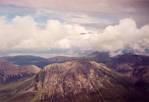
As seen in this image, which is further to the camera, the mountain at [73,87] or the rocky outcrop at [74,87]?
the rocky outcrop at [74,87]

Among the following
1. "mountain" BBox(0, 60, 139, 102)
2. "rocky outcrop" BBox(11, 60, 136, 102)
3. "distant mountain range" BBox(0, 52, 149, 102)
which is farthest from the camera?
"rocky outcrop" BBox(11, 60, 136, 102)

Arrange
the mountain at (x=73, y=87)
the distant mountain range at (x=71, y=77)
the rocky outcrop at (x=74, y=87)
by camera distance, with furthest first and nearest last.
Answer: the rocky outcrop at (x=74, y=87) < the mountain at (x=73, y=87) < the distant mountain range at (x=71, y=77)

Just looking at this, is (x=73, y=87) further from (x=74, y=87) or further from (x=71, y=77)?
(x=71, y=77)

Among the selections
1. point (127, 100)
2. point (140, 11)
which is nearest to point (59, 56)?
point (140, 11)

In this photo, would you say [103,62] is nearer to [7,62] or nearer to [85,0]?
[85,0]

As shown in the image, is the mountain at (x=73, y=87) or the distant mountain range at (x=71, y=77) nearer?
the distant mountain range at (x=71, y=77)

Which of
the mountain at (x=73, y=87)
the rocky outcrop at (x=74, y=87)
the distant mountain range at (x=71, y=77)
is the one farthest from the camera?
the rocky outcrop at (x=74, y=87)

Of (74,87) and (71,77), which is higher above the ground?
(71,77)

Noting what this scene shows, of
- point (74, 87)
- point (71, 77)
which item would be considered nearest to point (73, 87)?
point (74, 87)

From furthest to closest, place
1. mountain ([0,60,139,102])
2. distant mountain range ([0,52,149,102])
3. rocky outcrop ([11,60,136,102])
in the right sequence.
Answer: rocky outcrop ([11,60,136,102]) → mountain ([0,60,139,102]) → distant mountain range ([0,52,149,102])
